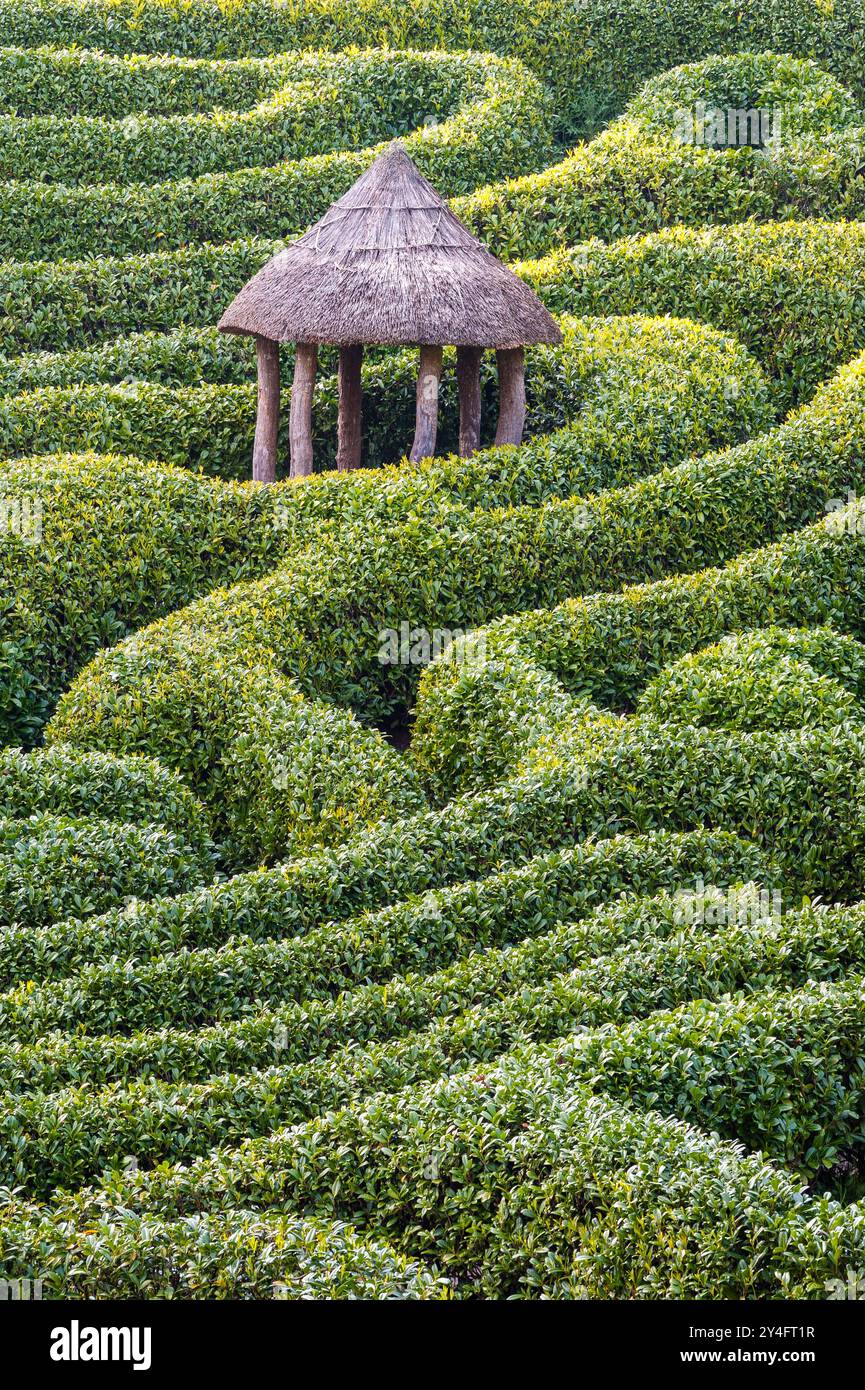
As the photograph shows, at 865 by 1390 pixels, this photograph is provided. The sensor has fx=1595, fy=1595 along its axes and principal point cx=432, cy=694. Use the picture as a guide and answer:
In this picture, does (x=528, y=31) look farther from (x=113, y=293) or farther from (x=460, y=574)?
(x=460, y=574)

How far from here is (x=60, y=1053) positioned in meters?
8.62

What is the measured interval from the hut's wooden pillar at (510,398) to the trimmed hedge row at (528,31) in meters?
9.35

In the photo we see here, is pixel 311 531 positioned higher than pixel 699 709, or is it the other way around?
pixel 311 531

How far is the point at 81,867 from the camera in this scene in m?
10.5

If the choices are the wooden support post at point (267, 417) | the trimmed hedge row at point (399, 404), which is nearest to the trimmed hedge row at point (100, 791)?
the wooden support post at point (267, 417)

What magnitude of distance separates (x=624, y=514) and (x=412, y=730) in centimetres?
324

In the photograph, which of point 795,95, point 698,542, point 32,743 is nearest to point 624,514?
point 698,542

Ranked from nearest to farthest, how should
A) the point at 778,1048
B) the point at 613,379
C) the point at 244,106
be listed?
the point at 778,1048, the point at 613,379, the point at 244,106

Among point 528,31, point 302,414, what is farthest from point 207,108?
point 302,414

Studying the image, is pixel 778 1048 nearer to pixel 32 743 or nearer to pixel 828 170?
pixel 32 743

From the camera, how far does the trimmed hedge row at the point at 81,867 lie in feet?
33.7

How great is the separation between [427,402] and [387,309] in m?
1.12

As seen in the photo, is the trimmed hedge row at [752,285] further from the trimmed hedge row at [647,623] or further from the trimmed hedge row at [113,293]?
the trimmed hedge row at [647,623]

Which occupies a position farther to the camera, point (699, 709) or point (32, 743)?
point (32, 743)
